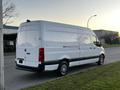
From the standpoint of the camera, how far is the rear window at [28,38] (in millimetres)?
8841

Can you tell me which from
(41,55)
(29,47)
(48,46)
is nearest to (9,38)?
(29,47)

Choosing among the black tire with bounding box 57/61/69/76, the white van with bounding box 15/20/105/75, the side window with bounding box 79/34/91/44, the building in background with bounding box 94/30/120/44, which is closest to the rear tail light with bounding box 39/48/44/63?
the white van with bounding box 15/20/105/75

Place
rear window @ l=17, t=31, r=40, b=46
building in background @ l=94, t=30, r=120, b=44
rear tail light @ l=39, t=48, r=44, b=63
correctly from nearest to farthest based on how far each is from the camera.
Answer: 1. rear tail light @ l=39, t=48, r=44, b=63
2. rear window @ l=17, t=31, r=40, b=46
3. building in background @ l=94, t=30, r=120, b=44

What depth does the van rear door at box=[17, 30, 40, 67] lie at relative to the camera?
28.8 feet

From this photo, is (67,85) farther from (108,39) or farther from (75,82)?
(108,39)

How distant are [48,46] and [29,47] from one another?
879 millimetres

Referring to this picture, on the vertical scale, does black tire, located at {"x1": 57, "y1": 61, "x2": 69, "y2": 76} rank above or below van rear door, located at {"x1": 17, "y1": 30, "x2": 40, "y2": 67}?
below

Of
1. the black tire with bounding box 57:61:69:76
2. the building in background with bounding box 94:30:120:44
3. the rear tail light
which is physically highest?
the building in background with bounding box 94:30:120:44

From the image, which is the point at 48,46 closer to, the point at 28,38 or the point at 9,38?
the point at 28,38

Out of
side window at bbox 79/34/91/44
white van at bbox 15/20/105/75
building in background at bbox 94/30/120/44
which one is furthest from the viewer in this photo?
building in background at bbox 94/30/120/44

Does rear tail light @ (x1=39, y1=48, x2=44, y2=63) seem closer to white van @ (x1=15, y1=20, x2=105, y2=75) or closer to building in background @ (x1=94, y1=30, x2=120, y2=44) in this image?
white van @ (x1=15, y1=20, x2=105, y2=75)

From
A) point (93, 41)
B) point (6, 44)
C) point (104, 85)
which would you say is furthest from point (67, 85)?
point (6, 44)

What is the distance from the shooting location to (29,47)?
29.7 ft

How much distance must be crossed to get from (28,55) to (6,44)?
102ft
